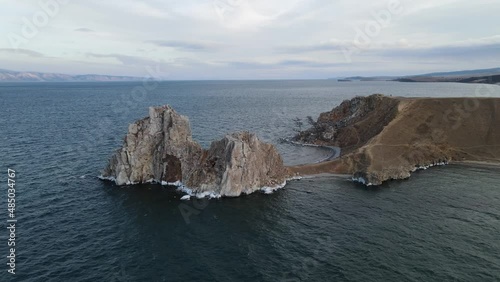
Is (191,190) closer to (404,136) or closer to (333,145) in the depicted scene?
(333,145)

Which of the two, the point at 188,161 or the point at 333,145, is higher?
the point at 188,161

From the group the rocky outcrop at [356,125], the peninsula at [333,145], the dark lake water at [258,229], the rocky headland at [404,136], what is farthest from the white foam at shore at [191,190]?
the rocky outcrop at [356,125]

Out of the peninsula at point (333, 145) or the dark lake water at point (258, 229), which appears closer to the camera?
the dark lake water at point (258, 229)

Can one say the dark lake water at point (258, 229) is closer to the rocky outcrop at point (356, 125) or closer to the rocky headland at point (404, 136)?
the rocky headland at point (404, 136)

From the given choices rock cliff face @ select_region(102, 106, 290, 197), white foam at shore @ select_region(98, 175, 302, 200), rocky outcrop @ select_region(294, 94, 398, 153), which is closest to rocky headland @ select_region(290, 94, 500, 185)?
rocky outcrop @ select_region(294, 94, 398, 153)

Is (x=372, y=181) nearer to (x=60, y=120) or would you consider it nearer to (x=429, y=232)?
(x=429, y=232)

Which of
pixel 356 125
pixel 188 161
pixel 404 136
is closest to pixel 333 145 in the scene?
pixel 356 125

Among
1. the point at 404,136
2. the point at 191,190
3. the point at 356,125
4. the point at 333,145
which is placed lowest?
the point at 191,190

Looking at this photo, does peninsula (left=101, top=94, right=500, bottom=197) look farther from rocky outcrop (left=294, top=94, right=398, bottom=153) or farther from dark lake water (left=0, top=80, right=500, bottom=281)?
dark lake water (left=0, top=80, right=500, bottom=281)
